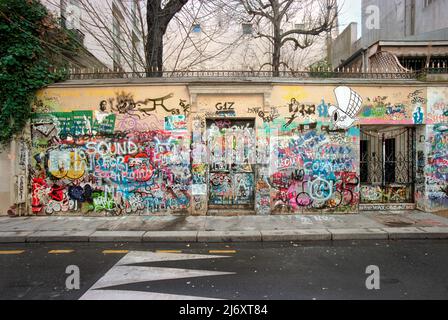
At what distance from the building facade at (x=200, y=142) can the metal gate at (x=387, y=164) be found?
22.3 inches

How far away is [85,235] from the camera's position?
7.41 meters

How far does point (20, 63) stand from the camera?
9.22 m

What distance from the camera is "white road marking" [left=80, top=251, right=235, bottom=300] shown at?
172 inches

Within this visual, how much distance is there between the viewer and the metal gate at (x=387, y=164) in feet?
33.1

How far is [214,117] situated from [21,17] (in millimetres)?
5839

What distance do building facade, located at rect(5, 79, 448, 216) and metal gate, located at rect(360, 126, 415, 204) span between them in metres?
0.57

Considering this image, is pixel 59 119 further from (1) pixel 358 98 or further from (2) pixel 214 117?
(1) pixel 358 98

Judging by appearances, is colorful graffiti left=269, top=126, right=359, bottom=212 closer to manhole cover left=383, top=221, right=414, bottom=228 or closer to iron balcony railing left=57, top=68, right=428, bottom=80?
manhole cover left=383, top=221, right=414, bottom=228

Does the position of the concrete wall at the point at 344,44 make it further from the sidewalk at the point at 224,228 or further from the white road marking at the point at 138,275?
the white road marking at the point at 138,275

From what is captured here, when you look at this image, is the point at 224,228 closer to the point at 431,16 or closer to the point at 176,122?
the point at 176,122

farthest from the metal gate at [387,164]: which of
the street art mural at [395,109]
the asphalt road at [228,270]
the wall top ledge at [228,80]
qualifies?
the asphalt road at [228,270]

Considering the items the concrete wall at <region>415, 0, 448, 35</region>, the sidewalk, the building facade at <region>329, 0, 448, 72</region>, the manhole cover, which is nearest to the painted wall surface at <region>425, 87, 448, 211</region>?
the sidewalk

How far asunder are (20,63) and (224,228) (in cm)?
702
